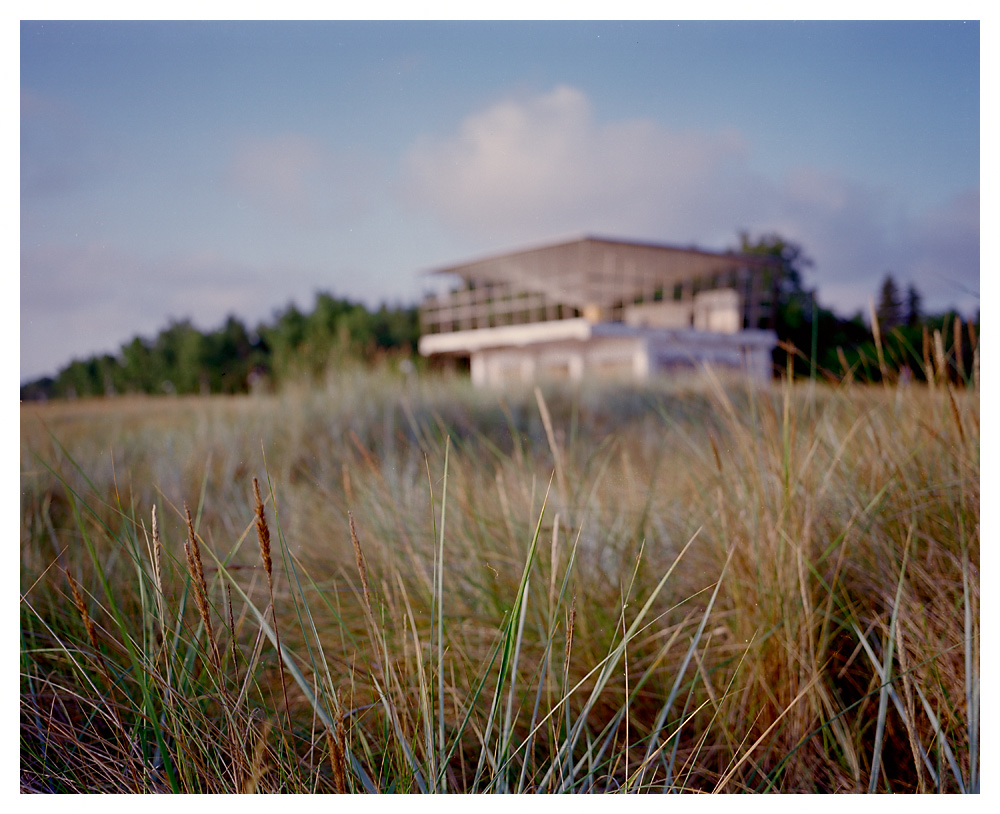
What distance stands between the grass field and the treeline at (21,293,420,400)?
14cm

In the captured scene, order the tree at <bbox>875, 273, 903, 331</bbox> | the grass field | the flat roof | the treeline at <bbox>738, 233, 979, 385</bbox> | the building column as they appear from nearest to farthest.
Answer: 1. the grass field
2. the treeline at <bbox>738, 233, 979, 385</bbox>
3. the tree at <bbox>875, 273, 903, 331</bbox>
4. the flat roof
5. the building column

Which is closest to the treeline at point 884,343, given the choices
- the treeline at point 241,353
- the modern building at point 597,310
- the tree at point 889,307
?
the tree at point 889,307

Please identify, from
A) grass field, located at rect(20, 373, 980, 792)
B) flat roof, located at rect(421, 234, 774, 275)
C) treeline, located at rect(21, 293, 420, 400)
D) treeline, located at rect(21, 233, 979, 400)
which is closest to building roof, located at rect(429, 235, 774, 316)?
flat roof, located at rect(421, 234, 774, 275)

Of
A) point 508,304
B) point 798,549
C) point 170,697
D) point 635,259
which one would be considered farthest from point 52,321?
point 508,304

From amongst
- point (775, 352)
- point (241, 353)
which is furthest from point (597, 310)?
point (775, 352)

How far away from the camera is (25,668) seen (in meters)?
1.39

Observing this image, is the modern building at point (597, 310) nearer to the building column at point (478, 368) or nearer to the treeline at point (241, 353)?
the building column at point (478, 368)

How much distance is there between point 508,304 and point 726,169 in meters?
2.47

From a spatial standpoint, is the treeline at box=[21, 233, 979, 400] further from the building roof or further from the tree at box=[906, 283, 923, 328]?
the building roof

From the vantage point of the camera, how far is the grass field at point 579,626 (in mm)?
1110

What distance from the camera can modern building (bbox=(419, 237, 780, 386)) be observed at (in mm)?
3037

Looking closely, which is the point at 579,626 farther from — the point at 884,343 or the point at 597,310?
the point at 597,310

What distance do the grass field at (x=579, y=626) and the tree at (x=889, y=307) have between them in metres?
0.19

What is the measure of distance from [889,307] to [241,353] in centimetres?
208
